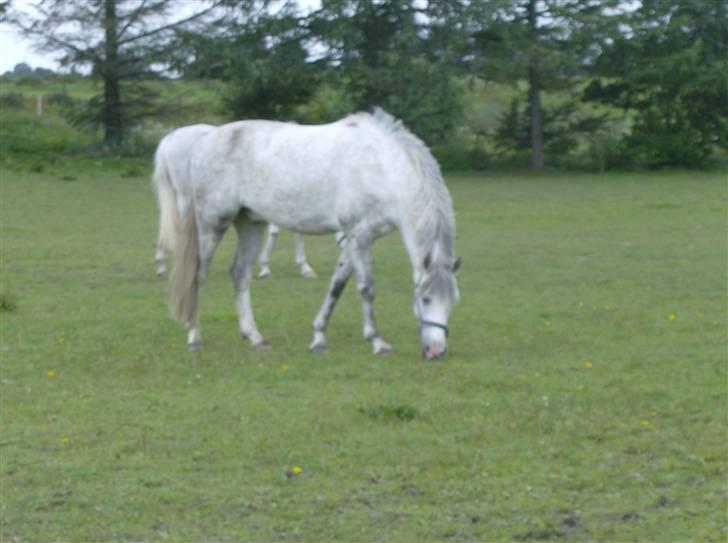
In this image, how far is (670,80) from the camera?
108 feet

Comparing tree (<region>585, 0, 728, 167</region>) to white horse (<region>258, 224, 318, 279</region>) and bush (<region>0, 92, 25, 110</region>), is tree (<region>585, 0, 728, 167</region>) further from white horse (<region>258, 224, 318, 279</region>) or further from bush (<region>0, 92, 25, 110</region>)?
white horse (<region>258, 224, 318, 279</region>)

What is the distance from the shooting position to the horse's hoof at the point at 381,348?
9.80 metres

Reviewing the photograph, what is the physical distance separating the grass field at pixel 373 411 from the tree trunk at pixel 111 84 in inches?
728

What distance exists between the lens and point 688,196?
24.5 meters

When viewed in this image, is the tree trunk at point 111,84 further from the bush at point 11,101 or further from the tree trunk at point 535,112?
the tree trunk at point 535,112

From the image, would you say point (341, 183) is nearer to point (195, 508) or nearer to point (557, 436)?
point (557, 436)

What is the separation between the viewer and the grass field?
5844 millimetres

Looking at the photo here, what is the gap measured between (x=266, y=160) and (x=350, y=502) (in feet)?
15.0

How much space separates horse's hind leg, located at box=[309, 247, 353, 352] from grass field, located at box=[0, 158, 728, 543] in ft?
0.48

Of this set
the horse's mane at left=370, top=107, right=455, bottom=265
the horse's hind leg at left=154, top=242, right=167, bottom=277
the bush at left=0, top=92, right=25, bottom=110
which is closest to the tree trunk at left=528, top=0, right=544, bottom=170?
the bush at left=0, top=92, right=25, bottom=110

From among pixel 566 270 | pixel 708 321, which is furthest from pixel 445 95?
pixel 708 321

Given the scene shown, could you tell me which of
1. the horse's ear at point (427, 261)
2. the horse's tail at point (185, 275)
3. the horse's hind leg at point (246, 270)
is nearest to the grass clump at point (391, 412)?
the horse's ear at point (427, 261)

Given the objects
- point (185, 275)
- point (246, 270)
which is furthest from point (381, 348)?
point (185, 275)

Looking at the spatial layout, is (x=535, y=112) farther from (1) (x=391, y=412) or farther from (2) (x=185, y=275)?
(1) (x=391, y=412)
